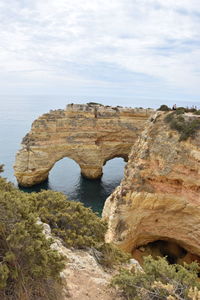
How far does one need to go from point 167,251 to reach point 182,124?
33.8 feet

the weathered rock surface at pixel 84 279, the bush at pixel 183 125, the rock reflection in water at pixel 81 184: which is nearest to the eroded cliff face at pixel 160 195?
the bush at pixel 183 125

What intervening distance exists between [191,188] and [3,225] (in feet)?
44.6

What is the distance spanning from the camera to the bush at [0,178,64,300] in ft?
17.4

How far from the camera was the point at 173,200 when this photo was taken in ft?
55.9

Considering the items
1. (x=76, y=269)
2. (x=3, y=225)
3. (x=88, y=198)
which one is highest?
(x=3, y=225)

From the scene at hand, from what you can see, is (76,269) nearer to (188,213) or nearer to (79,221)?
(79,221)

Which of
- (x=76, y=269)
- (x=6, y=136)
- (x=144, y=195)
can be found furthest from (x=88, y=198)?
(x=6, y=136)

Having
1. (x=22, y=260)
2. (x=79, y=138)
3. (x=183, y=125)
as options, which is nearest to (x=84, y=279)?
(x=22, y=260)

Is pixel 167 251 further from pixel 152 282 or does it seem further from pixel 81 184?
pixel 81 184

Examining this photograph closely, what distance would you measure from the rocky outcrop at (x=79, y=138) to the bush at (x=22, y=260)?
28286mm

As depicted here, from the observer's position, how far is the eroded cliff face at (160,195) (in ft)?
54.3

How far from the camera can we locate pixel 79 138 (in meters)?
36.9

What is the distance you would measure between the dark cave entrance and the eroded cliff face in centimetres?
98

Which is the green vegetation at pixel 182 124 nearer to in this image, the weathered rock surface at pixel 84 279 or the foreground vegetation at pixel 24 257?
the weathered rock surface at pixel 84 279
